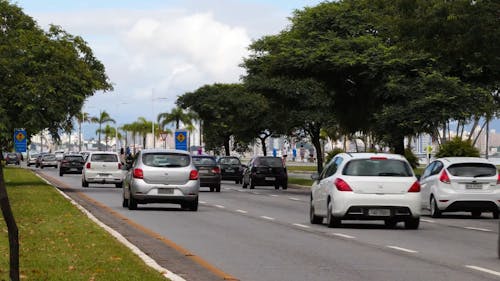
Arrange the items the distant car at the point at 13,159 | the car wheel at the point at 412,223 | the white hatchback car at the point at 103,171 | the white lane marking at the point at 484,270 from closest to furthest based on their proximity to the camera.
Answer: the white lane marking at the point at 484,270 → the car wheel at the point at 412,223 → the white hatchback car at the point at 103,171 → the distant car at the point at 13,159

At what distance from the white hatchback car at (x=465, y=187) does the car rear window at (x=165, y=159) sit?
671cm

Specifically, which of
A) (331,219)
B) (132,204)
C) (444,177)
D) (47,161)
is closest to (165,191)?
(132,204)

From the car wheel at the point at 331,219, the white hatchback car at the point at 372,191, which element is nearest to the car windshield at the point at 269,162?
the white hatchback car at the point at 372,191

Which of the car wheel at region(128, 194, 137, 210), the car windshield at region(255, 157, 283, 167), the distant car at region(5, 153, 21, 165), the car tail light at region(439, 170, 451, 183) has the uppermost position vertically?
the distant car at region(5, 153, 21, 165)

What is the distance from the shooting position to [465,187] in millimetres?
30844

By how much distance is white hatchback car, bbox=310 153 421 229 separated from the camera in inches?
973

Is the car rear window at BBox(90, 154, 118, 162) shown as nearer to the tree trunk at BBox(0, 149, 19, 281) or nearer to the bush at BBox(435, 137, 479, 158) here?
the bush at BBox(435, 137, 479, 158)

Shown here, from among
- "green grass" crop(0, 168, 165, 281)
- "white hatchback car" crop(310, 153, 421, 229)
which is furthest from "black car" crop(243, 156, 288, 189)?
"white hatchback car" crop(310, 153, 421, 229)

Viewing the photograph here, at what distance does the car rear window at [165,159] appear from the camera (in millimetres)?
32812

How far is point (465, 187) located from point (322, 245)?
11742 millimetres

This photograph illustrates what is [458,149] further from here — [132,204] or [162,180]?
[132,204]

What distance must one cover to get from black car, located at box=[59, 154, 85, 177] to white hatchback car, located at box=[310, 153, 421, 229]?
5138cm

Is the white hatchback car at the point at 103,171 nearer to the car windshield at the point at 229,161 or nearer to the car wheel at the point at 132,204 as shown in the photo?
the car windshield at the point at 229,161

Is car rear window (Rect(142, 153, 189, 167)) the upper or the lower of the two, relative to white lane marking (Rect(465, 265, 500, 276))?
upper
